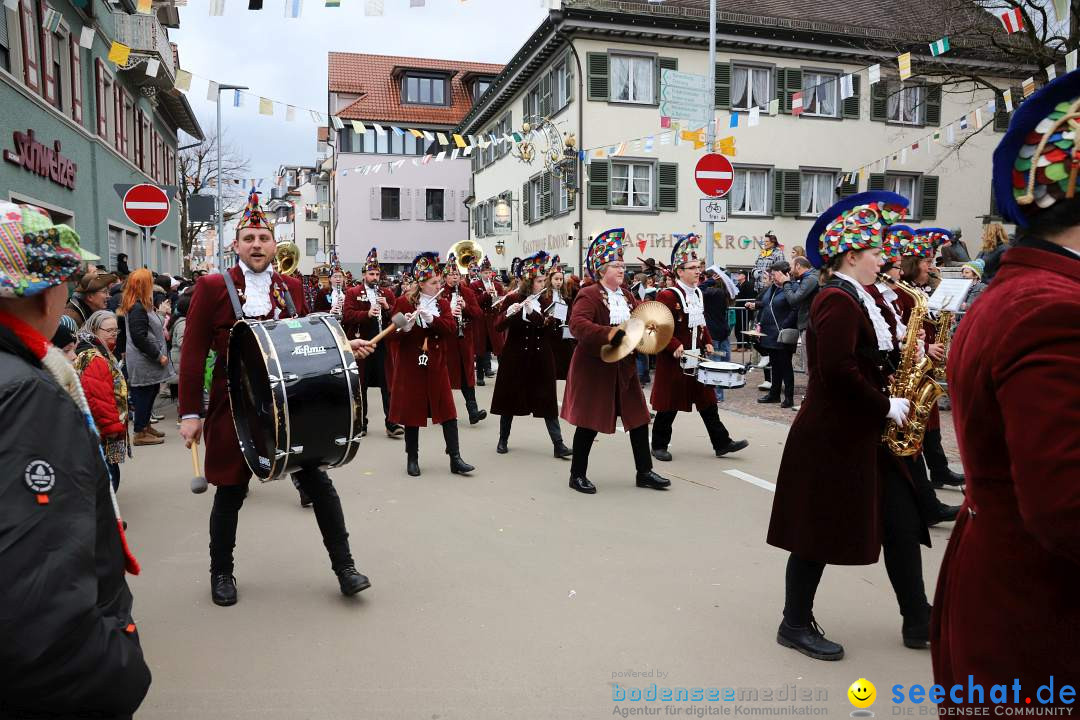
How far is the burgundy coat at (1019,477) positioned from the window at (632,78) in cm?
2347

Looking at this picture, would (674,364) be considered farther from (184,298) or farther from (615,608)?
(184,298)

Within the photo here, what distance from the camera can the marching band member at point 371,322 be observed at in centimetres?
957

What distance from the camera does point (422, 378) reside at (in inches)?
305

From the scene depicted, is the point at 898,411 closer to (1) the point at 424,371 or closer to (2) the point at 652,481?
(2) the point at 652,481

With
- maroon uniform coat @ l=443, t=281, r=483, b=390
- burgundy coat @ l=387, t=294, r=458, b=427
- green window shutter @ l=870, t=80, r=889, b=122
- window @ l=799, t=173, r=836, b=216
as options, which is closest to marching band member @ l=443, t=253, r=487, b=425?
maroon uniform coat @ l=443, t=281, r=483, b=390

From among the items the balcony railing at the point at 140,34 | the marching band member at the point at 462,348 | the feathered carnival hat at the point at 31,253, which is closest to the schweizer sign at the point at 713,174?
the marching band member at the point at 462,348

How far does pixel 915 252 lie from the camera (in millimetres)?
7367

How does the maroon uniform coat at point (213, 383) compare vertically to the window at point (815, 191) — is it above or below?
below

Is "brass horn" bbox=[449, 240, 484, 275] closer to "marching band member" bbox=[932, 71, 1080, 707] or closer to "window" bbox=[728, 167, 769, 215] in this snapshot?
"marching band member" bbox=[932, 71, 1080, 707]

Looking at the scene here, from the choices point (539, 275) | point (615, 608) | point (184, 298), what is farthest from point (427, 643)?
point (184, 298)

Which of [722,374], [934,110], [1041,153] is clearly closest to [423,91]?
[934,110]

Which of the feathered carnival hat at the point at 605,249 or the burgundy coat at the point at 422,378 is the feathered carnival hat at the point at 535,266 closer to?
the burgundy coat at the point at 422,378

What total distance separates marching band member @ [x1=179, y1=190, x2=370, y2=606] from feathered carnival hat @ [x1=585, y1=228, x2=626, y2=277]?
3.31 m

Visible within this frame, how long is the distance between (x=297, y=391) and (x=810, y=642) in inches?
104
